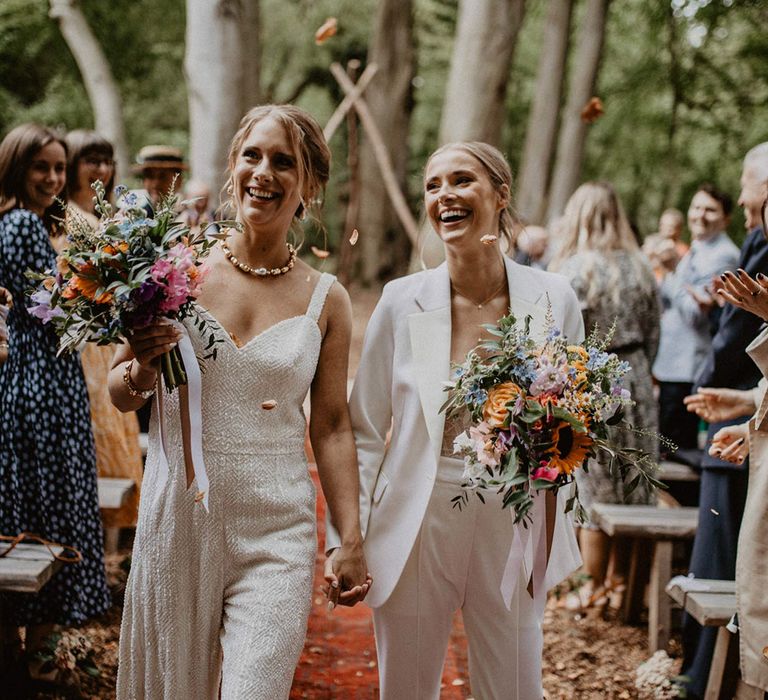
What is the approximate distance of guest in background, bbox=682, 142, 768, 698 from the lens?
4223mm

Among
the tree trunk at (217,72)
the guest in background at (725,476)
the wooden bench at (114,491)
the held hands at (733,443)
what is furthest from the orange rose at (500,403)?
the tree trunk at (217,72)

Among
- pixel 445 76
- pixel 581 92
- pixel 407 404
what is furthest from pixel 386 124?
pixel 407 404

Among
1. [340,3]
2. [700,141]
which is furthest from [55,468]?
[700,141]

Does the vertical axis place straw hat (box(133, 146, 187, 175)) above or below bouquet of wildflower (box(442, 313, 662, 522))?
above

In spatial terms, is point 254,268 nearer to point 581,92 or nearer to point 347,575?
point 347,575

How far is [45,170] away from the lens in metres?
4.29

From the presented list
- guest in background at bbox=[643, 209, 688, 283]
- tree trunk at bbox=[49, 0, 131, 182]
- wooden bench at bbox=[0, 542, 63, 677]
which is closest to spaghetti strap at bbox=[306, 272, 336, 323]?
wooden bench at bbox=[0, 542, 63, 677]

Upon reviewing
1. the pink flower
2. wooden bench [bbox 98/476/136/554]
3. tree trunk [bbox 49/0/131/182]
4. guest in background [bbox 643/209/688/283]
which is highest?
tree trunk [bbox 49/0/131/182]

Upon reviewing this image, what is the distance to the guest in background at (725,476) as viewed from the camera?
4.22 metres

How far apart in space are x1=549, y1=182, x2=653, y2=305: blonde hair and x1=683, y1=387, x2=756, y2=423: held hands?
2.12 metres

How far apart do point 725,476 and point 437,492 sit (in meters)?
1.89

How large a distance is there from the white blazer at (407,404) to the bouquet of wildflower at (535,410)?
0.93 feet

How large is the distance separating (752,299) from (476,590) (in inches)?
52.1

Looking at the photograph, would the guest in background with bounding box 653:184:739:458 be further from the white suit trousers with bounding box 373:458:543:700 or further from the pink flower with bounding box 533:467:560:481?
the pink flower with bounding box 533:467:560:481
